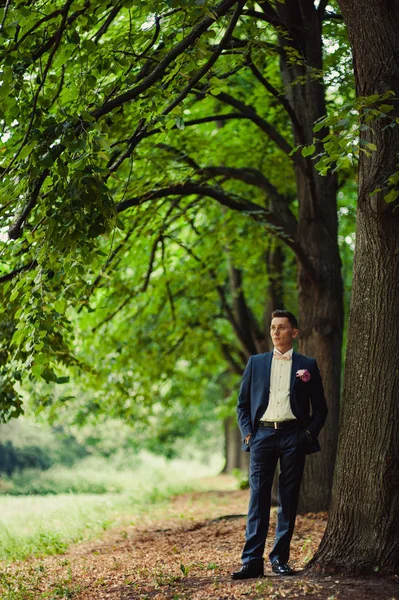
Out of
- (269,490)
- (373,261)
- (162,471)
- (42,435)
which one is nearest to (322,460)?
(269,490)

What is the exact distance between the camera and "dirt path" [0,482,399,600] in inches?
202

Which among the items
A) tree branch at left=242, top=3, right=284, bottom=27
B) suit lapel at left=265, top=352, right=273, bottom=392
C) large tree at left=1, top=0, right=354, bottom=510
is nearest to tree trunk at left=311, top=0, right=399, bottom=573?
suit lapel at left=265, top=352, right=273, bottom=392

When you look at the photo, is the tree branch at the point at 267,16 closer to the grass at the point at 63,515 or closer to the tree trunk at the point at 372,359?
the tree trunk at the point at 372,359

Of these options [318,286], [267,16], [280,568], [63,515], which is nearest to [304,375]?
[280,568]

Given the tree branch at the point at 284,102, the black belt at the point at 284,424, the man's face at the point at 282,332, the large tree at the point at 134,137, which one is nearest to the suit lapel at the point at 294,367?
the man's face at the point at 282,332

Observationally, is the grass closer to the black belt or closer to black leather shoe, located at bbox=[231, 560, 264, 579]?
black leather shoe, located at bbox=[231, 560, 264, 579]

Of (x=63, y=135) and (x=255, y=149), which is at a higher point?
(x=255, y=149)

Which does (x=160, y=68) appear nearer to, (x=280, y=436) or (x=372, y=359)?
(x=372, y=359)

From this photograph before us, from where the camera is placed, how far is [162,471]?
2861 cm

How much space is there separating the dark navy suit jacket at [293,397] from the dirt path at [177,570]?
1.11 metres

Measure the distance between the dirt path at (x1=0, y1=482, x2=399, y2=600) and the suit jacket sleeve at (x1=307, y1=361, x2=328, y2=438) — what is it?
44.7 inches

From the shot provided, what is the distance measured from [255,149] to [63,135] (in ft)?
24.5

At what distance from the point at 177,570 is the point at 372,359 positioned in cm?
265

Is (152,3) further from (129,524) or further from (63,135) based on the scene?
(129,524)
